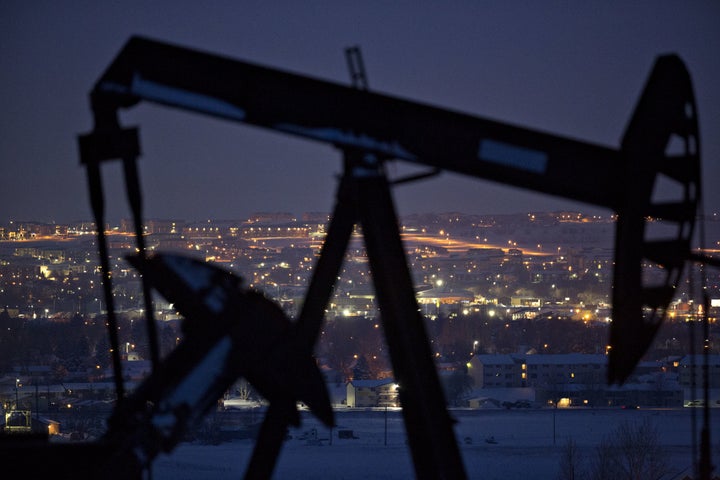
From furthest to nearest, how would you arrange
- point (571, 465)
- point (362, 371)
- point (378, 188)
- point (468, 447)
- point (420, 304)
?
1. point (362, 371)
2. point (420, 304)
3. point (468, 447)
4. point (571, 465)
5. point (378, 188)

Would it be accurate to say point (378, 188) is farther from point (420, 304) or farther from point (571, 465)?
point (420, 304)

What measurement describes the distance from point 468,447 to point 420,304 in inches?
143

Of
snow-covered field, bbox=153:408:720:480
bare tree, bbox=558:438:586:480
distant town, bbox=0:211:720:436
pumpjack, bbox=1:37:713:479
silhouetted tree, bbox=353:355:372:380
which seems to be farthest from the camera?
silhouetted tree, bbox=353:355:372:380

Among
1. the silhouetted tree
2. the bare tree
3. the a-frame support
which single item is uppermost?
the a-frame support

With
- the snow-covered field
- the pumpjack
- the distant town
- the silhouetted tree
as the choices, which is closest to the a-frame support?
the pumpjack

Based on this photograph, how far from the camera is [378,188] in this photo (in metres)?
3.55

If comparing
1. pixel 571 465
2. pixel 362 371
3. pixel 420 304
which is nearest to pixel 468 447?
pixel 420 304

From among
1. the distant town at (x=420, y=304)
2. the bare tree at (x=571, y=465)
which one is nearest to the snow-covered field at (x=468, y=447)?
the bare tree at (x=571, y=465)

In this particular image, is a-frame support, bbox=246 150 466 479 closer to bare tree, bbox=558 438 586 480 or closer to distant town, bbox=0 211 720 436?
distant town, bbox=0 211 720 436

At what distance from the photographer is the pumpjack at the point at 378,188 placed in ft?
11.6

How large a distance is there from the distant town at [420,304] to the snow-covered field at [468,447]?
2744 mm

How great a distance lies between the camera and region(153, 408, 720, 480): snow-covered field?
69.9 feet

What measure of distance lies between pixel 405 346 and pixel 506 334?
45.2 m

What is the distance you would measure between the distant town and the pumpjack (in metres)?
12.9
